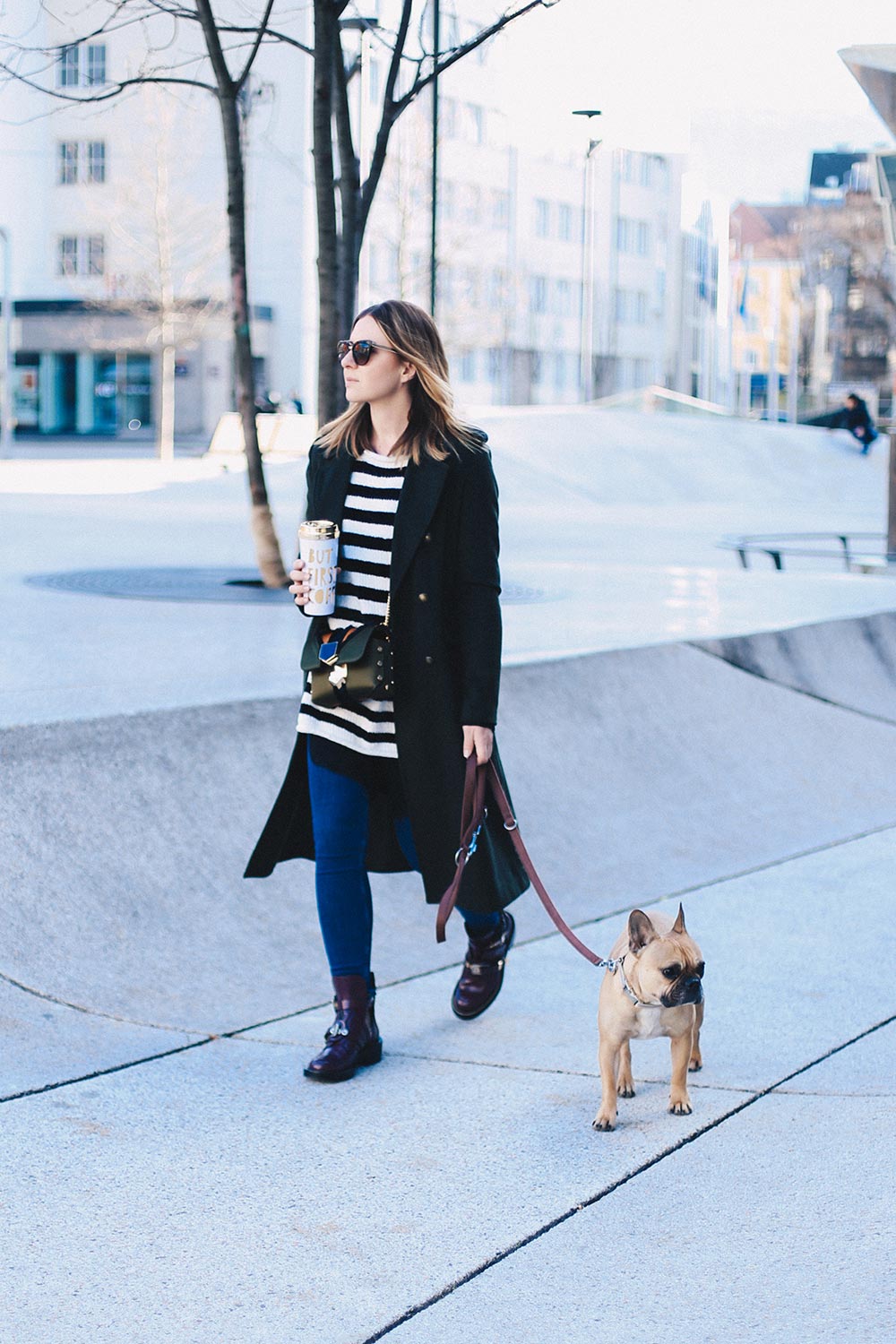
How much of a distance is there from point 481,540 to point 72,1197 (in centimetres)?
178

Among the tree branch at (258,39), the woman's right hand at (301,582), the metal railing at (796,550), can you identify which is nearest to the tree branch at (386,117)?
the tree branch at (258,39)

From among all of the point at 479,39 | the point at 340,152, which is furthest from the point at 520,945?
the point at 340,152

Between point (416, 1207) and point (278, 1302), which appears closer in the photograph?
point (278, 1302)

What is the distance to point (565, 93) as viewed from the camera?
11.4 metres

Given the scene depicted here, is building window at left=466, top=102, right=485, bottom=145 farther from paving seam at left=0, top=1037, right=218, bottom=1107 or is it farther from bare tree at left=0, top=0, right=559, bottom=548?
paving seam at left=0, top=1037, right=218, bottom=1107

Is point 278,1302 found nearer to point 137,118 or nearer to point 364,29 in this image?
point 364,29

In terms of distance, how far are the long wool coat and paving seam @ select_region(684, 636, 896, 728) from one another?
4.91 metres

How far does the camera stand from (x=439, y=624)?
411 centimetres

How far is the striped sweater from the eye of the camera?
13.5 feet

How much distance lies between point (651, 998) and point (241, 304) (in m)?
7.89

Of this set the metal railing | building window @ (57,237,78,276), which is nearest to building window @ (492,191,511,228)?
building window @ (57,237,78,276)

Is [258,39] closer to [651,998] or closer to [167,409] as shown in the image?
[651,998]

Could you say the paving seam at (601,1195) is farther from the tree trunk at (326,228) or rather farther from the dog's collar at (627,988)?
the tree trunk at (326,228)

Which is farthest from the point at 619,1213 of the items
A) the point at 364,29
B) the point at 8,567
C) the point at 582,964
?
the point at 8,567
